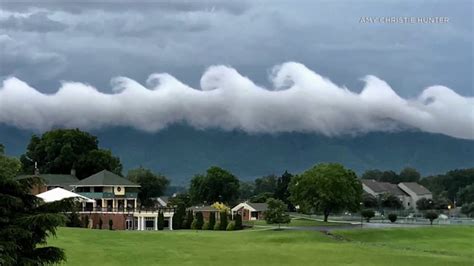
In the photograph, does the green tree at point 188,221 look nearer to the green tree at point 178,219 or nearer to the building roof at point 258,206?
the green tree at point 178,219

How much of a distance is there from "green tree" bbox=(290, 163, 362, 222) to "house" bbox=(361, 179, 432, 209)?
70065mm

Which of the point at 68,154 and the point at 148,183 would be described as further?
the point at 148,183

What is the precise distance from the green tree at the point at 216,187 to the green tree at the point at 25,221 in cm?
9924

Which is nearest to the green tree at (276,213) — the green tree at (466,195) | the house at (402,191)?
the house at (402,191)

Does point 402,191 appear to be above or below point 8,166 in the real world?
above

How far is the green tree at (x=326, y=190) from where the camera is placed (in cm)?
7800

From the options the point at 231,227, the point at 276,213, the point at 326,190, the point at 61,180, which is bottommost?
the point at 231,227

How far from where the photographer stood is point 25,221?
54.7ft

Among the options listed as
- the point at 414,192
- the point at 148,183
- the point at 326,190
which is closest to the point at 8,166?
the point at 326,190

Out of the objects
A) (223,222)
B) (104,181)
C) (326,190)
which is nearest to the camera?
(223,222)

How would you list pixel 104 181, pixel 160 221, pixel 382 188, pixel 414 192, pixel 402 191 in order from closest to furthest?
pixel 160 221, pixel 104 181, pixel 382 188, pixel 414 192, pixel 402 191

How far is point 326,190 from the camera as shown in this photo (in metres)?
77.6

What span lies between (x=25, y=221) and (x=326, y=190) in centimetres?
6265

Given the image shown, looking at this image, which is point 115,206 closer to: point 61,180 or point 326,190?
point 61,180
